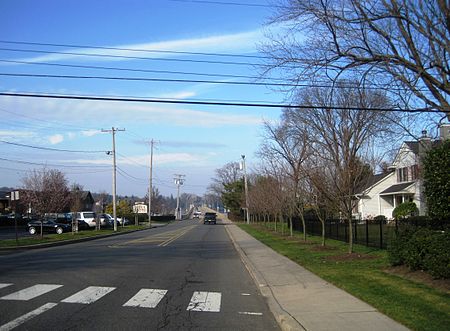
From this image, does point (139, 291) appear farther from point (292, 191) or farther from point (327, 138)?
point (292, 191)

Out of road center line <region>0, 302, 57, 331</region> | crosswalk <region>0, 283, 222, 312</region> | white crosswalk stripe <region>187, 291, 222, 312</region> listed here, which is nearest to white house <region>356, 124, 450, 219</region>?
white crosswalk stripe <region>187, 291, 222, 312</region>

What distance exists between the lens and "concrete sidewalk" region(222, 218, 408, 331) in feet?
24.5

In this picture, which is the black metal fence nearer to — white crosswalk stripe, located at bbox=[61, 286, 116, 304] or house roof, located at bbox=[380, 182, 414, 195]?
house roof, located at bbox=[380, 182, 414, 195]

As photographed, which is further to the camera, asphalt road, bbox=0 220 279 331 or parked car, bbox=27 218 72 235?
parked car, bbox=27 218 72 235

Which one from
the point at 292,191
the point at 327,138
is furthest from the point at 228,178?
the point at 327,138

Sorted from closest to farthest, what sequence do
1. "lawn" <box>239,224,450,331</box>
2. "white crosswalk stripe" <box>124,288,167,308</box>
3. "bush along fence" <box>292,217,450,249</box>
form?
"lawn" <box>239,224,450,331</box> → "white crosswalk stripe" <box>124,288,167,308</box> → "bush along fence" <box>292,217,450,249</box>

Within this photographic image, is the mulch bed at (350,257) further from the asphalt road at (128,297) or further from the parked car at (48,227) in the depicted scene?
the parked car at (48,227)

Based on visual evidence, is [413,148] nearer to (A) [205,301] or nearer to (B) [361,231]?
(B) [361,231]

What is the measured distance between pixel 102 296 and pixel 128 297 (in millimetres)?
553

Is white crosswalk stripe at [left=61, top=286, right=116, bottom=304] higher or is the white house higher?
the white house

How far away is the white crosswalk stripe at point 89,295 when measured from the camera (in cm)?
966

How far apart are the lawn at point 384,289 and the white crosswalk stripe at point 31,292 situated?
6.60 m

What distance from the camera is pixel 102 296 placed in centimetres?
1023

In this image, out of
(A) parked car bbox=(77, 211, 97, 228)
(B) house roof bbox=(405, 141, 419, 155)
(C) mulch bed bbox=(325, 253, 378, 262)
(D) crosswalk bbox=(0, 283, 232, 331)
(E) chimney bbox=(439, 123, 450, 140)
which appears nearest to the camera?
(D) crosswalk bbox=(0, 283, 232, 331)
